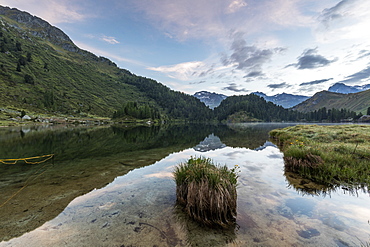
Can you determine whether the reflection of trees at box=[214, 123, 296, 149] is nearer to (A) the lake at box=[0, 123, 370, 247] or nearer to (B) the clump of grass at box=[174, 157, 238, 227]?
(A) the lake at box=[0, 123, 370, 247]

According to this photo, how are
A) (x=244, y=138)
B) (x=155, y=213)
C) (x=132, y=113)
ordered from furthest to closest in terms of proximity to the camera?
(x=132, y=113)
(x=244, y=138)
(x=155, y=213)

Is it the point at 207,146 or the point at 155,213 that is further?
the point at 207,146

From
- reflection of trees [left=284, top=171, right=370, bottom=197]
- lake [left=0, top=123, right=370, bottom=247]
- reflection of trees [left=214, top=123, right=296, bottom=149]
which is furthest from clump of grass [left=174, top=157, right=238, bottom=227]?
reflection of trees [left=214, top=123, right=296, bottom=149]

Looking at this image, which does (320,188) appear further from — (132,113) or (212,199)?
(132,113)

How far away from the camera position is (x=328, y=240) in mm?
6219

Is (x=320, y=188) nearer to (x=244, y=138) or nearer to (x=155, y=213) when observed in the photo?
(x=155, y=213)

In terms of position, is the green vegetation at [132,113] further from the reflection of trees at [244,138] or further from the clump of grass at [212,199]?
the clump of grass at [212,199]

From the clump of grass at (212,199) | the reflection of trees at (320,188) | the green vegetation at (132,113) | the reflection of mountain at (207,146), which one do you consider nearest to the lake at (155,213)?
the reflection of trees at (320,188)

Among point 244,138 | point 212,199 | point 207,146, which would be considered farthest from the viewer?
point 244,138

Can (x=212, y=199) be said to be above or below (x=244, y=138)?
above

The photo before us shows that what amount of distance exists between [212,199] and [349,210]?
747cm

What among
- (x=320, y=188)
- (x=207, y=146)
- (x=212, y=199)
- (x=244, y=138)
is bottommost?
(x=207, y=146)

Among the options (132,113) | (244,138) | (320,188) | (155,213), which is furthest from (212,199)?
(132,113)

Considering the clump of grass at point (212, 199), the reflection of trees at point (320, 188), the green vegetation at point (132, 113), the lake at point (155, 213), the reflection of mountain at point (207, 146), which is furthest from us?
the green vegetation at point (132, 113)
